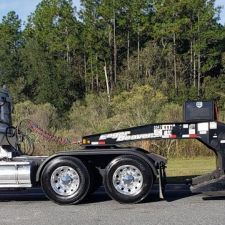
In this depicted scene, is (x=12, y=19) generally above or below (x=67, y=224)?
above

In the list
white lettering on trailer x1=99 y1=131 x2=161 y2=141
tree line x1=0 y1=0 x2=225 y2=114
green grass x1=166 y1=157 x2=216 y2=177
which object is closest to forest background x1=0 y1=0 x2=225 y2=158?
tree line x1=0 y1=0 x2=225 y2=114

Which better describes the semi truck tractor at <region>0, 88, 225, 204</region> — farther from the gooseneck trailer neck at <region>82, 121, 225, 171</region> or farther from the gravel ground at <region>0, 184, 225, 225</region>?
the gravel ground at <region>0, 184, 225, 225</region>

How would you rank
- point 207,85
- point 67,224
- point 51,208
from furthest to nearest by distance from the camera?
point 207,85
point 51,208
point 67,224

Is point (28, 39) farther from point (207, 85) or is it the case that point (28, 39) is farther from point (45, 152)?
point (45, 152)

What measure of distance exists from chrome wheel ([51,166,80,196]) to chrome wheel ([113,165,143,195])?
77cm

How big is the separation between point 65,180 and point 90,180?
486mm

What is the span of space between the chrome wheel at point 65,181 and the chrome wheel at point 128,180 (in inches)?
30.5

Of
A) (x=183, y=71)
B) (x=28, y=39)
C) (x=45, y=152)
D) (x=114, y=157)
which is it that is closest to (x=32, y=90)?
(x=28, y=39)

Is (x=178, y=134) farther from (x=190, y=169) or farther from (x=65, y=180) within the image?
(x=190, y=169)

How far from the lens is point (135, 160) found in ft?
36.8

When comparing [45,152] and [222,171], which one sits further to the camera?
[45,152]

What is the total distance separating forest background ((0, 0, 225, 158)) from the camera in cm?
7438

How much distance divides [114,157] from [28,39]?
77338mm

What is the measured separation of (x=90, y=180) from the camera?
1143cm
